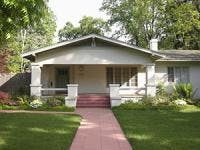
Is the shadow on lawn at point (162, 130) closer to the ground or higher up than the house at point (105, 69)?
closer to the ground

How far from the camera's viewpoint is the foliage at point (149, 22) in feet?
124

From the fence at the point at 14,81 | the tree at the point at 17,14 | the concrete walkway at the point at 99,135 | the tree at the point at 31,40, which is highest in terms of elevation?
the tree at the point at 31,40

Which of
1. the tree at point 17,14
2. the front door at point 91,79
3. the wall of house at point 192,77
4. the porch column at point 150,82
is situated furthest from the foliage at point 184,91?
the tree at point 17,14

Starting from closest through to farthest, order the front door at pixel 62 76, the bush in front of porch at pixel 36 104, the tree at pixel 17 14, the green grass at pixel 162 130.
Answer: the tree at pixel 17 14
the green grass at pixel 162 130
the bush in front of porch at pixel 36 104
the front door at pixel 62 76

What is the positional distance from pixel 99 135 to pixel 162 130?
7.52ft

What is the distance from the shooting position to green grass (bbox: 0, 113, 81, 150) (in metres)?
9.04

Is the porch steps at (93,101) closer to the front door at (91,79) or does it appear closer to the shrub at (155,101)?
the shrub at (155,101)

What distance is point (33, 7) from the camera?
659cm

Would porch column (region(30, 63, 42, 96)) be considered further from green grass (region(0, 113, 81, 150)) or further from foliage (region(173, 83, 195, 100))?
foliage (region(173, 83, 195, 100))

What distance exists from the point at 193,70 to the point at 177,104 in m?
5.14

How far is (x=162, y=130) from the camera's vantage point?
11.4 metres

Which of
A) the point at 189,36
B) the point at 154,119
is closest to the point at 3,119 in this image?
the point at 154,119

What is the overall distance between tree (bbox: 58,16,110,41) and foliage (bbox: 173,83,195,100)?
28.9m

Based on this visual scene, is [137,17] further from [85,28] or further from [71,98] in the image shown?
[71,98]
